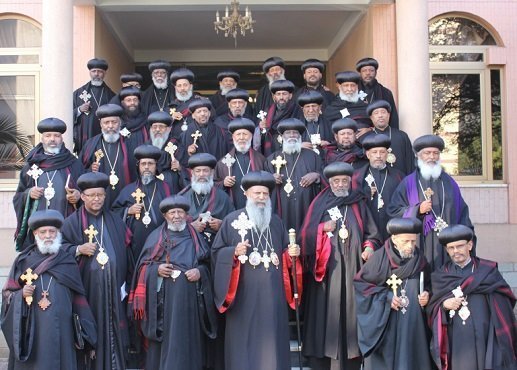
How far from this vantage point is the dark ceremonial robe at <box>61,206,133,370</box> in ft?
24.6

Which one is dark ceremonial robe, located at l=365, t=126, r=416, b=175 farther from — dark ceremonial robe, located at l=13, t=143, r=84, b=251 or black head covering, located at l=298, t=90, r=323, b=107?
dark ceremonial robe, located at l=13, t=143, r=84, b=251

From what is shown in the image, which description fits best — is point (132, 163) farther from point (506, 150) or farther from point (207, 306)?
point (506, 150)

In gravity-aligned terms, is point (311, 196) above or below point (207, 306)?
above

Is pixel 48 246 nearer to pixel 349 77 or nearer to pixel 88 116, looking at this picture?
pixel 88 116

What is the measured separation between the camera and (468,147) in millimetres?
12758

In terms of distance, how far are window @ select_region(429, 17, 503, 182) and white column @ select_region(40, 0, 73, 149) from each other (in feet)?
19.4

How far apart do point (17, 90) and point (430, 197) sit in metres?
7.42

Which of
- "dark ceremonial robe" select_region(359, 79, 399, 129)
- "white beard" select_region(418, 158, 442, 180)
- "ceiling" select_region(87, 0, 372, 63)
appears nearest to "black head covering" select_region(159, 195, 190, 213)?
"white beard" select_region(418, 158, 442, 180)

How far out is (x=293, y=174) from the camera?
9023 millimetres

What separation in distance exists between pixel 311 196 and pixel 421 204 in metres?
1.38

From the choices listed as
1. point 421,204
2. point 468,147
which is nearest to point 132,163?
point 421,204

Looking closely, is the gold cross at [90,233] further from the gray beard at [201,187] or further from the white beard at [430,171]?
the white beard at [430,171]

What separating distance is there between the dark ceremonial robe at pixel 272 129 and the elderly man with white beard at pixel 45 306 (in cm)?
330

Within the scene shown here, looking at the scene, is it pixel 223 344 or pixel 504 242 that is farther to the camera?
pixel 504 242
